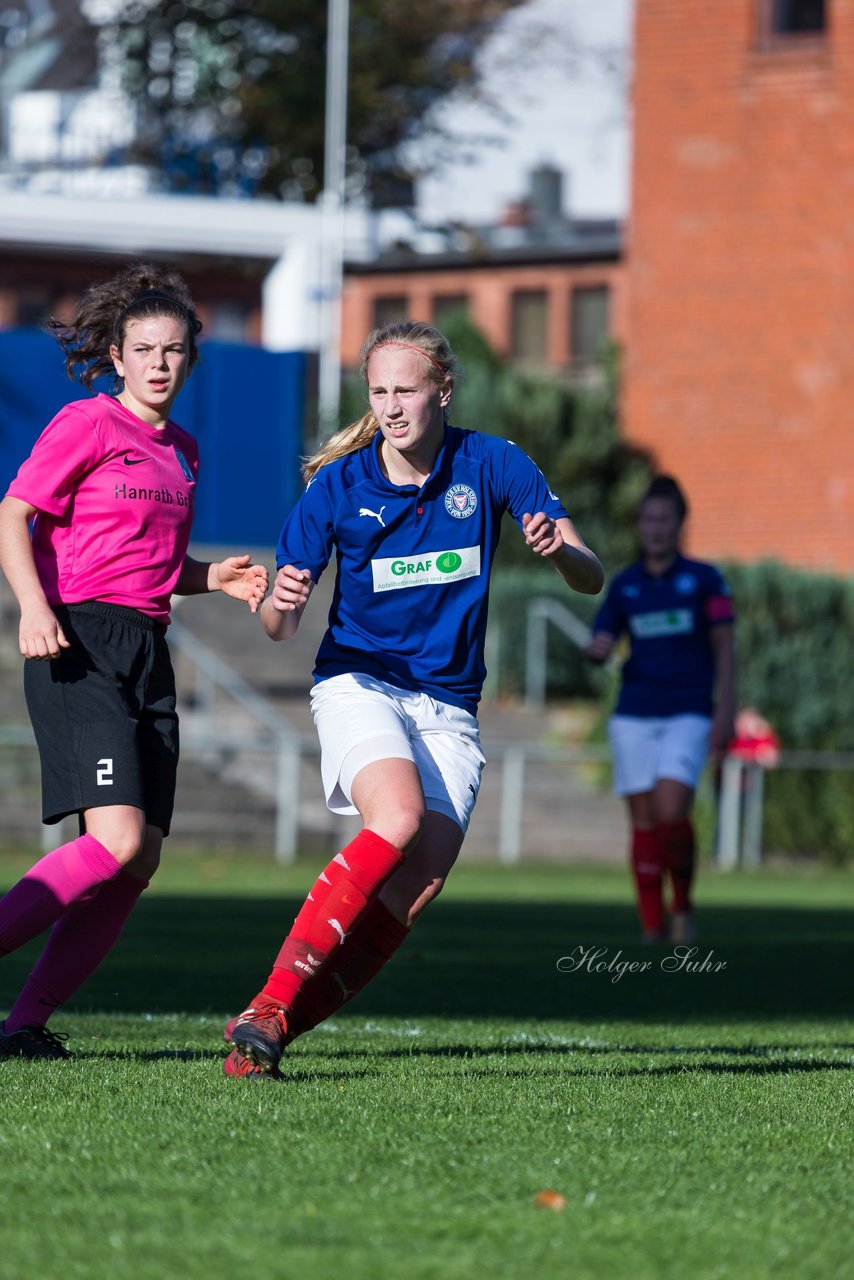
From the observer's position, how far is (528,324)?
47719 mm

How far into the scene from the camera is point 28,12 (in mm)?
35375

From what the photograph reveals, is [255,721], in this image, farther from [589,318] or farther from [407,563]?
[589,318]

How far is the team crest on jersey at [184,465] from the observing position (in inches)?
231

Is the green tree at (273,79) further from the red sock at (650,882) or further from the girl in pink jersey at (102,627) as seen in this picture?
the girl in pink jersey at (102,627)

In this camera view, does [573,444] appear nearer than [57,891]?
No

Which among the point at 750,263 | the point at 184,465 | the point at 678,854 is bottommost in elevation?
the point at 678,854

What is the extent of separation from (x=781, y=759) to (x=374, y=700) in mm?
17477

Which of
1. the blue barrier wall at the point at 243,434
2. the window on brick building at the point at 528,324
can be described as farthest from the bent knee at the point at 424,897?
the window on brick building at the point at 528,324

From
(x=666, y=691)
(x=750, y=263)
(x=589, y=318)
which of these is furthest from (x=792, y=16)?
(x=666, y=691)

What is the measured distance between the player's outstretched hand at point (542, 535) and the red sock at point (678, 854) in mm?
5462

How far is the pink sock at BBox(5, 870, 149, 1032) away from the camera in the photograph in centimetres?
564

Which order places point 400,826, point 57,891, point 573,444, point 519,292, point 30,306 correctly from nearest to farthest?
point 400,826
point 57,891
point 573,444
point 30,306
point 519,292

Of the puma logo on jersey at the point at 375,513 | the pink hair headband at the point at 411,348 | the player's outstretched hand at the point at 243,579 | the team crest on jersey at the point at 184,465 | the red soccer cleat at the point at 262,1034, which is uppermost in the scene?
the pink hair headband at the point at 411,348

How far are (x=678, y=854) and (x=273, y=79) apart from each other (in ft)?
88.3
